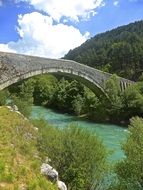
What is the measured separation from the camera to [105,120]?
7294cm

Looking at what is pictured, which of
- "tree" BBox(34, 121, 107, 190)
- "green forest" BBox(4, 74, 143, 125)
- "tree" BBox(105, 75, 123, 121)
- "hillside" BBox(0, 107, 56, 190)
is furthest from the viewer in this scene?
"tree" BBox(105, 75, 123, 121)

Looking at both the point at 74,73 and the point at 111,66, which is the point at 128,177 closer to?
the point at 74,73

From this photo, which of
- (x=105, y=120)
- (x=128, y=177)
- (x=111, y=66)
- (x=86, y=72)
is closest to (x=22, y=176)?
(x=128, y=177)

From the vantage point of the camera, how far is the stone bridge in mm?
57844

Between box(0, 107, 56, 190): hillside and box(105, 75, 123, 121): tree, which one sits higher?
box(105, 75, 123, 121): tree

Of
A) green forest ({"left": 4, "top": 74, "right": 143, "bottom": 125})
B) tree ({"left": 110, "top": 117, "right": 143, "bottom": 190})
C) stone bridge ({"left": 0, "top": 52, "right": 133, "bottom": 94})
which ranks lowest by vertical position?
tree ({"left": 110, "top": 117, "right": 143, "bottom": 190})

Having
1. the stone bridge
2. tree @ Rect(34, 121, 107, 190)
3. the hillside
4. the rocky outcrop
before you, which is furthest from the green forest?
the rocky outcrop

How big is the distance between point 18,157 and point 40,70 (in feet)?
143

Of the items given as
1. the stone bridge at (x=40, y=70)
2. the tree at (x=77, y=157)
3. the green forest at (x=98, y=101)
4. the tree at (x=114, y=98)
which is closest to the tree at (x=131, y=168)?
the tree at (x=77, y=157)

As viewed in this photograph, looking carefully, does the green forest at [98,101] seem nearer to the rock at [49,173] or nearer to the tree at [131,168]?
the tree at [131,168]

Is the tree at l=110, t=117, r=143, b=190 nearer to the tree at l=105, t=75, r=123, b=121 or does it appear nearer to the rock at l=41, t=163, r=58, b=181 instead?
the rock at l=41, t=163, r=58, b=181

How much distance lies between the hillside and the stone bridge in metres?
28.9

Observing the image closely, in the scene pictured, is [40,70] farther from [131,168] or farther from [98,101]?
[131,168]

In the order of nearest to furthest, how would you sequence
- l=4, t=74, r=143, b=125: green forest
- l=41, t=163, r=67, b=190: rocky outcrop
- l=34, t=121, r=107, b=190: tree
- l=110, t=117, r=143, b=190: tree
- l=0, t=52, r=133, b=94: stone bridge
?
l=41, t=163, r=67, b=190: rocky outcrop
l=110, t=117, r=143, b=190: tree
l=34, t=121, r=107, b=190: tree
l=0, t=52, r=133, b=94: stone bridge
l=4, t=74, r=143, b=125: green forest
